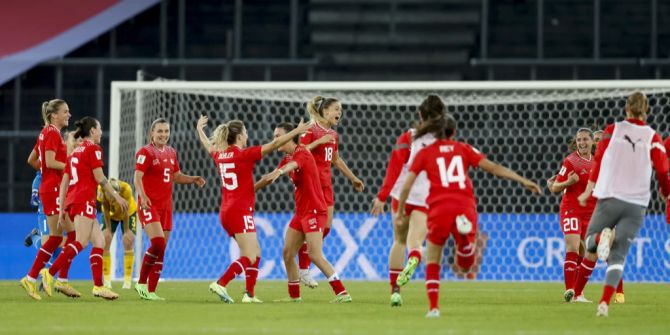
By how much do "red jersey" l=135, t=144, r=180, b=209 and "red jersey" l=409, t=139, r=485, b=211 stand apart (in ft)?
12.3

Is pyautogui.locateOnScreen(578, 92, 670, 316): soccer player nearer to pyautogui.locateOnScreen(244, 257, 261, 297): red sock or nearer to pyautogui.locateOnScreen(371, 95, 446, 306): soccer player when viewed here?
pyautogui.locateOnScreen(371, 95, 446, 306): soccer player

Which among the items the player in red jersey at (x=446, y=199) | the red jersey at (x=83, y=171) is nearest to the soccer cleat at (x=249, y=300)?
the red jersey at (x=83, y=171)

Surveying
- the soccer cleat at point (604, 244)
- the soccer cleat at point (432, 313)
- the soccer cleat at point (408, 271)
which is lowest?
the soccer cleat at point (432, 313)

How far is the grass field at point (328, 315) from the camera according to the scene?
315 inches

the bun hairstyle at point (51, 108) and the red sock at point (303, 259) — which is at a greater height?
the bun hairstyle at point (51, 108)

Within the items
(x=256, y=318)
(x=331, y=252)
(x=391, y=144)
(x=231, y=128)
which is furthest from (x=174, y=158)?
(x=391, y=144)

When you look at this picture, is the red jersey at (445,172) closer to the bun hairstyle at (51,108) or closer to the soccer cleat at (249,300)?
the soccer cleat at (249,300)

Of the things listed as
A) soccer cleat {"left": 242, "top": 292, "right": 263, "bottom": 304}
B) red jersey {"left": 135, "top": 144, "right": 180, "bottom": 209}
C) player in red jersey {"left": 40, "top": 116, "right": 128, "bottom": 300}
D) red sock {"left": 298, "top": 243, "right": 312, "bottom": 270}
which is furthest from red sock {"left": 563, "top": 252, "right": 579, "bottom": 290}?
player in red jersey {"left": 40, "top": 116, "right": 128, "bottom": 300}

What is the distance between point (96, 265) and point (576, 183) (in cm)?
479

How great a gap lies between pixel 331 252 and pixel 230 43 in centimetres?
590

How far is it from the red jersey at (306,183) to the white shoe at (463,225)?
9.06 ft

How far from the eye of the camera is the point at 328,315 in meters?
9.30

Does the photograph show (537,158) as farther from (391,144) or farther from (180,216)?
(180,216)

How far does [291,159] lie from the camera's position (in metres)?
11.1
